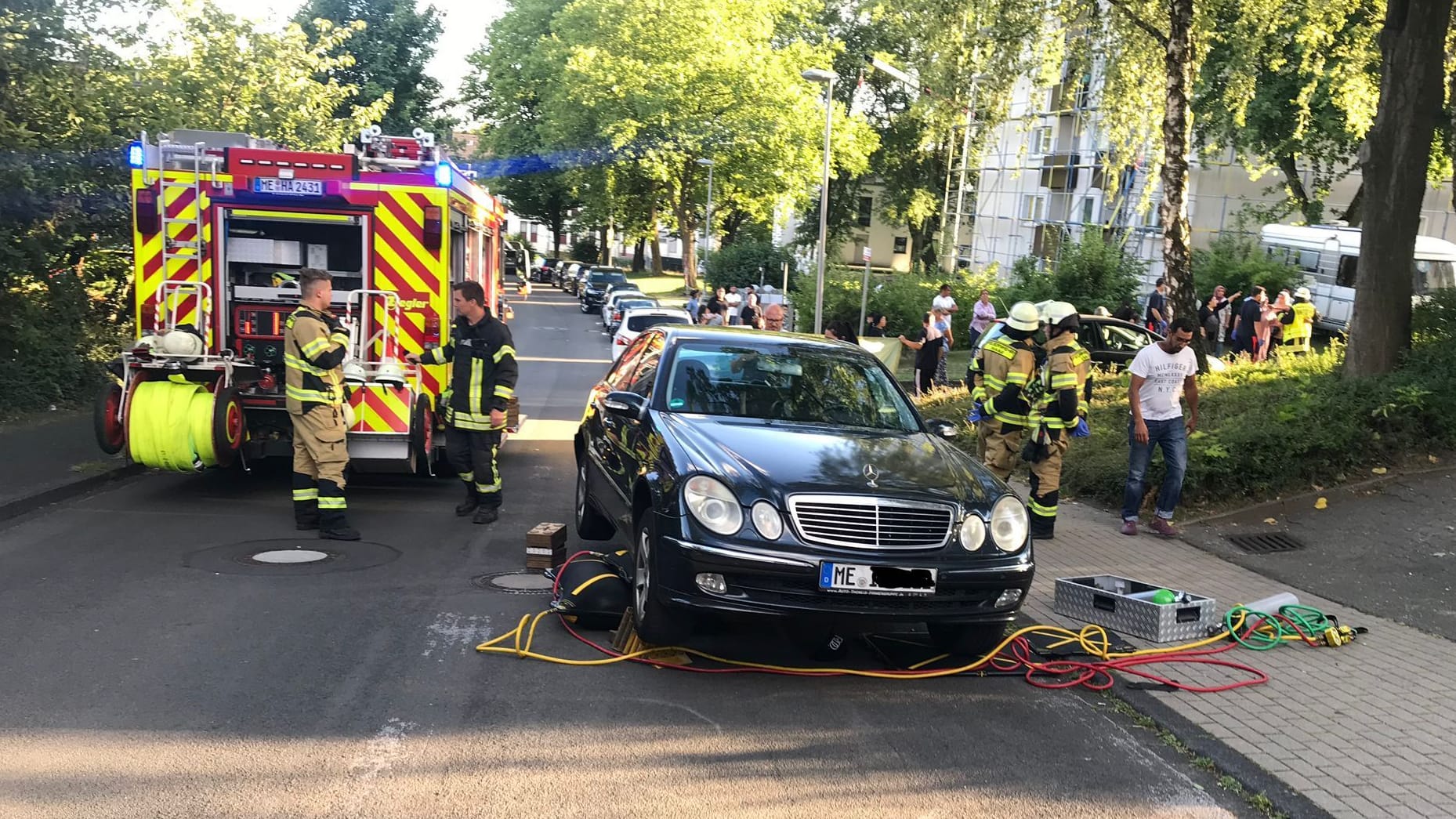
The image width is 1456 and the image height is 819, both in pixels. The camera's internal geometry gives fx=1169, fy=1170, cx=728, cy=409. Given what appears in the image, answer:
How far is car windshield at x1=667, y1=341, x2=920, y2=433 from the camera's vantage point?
659 cm

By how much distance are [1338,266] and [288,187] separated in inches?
954

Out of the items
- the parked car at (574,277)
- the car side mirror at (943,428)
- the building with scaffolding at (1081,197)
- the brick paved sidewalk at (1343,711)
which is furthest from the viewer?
the parked car at (574,277)

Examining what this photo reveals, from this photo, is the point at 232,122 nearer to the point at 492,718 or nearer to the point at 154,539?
the point at 154,539

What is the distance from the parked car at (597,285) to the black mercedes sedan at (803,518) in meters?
39.0

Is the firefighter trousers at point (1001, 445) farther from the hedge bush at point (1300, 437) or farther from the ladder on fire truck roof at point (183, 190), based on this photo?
the ladder on fire truck roof at point (183, 190)

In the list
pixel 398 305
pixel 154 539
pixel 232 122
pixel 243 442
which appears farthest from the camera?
pixel 232 122

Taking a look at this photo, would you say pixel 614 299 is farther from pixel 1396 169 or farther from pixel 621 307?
pixel 1396 169

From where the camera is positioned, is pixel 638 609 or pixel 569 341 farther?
pixel 569 341

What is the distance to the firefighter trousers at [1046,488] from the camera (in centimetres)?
Answer: 847

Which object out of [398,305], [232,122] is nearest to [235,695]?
[398,305]

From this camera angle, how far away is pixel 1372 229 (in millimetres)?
11086

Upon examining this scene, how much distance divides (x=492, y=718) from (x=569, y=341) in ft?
90.4

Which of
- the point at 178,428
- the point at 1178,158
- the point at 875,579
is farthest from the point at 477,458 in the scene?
the point at 1178,158

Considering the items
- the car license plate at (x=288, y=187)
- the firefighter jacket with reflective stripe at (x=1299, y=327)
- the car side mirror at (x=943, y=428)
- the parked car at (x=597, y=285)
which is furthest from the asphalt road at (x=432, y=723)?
the parked car at (x=597, y=285)
